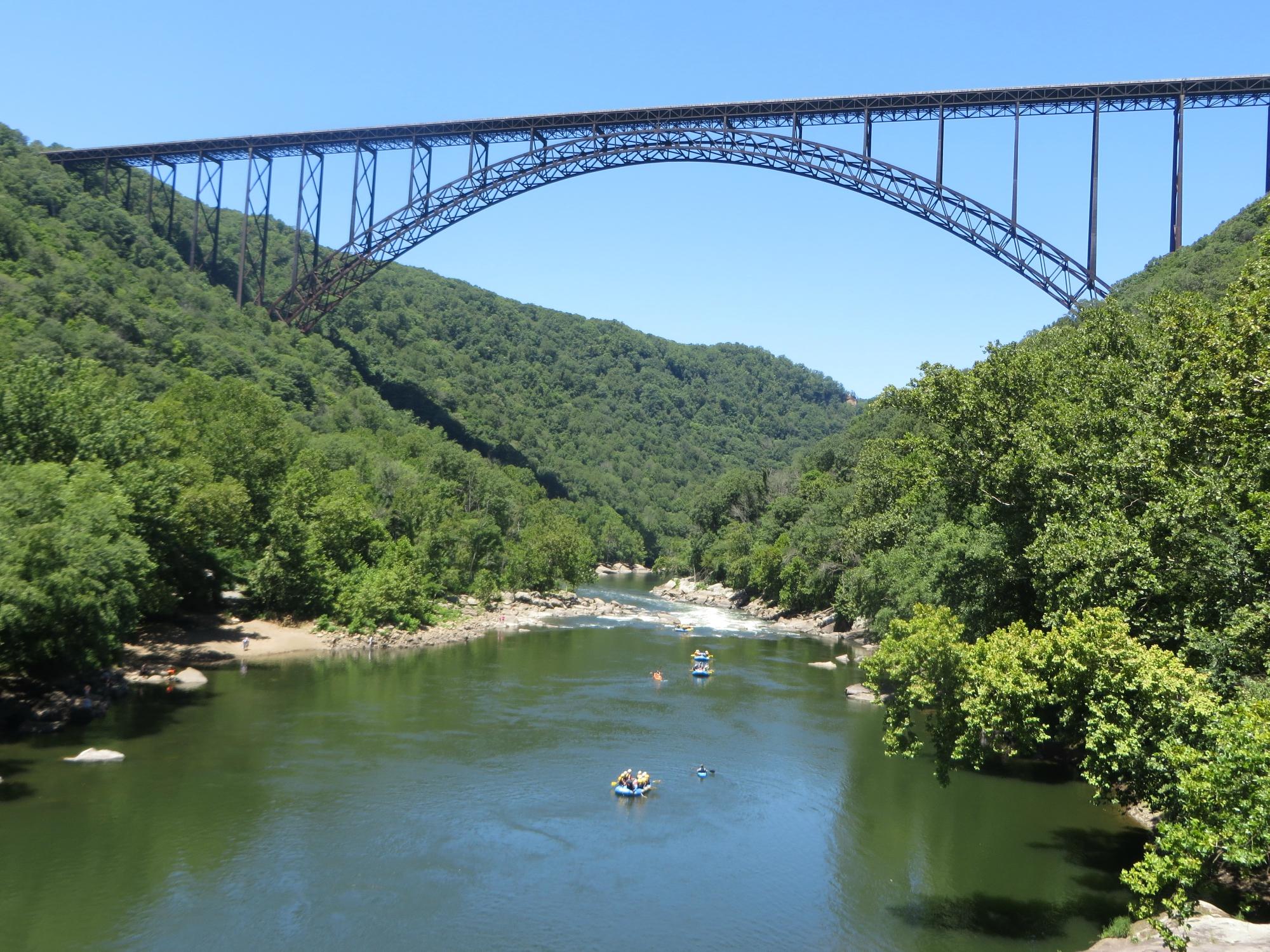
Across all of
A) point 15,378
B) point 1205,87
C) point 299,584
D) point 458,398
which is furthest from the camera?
point 458,398

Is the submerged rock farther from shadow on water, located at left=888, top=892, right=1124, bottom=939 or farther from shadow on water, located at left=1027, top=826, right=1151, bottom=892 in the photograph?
shadow on water, located at left=888, top=892, right=1124, bottom=939

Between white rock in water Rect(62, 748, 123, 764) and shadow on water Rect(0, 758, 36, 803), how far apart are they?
2.85 ft

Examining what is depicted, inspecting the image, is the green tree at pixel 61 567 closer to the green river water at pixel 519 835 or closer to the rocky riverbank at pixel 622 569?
the green river water at pixel 519 835

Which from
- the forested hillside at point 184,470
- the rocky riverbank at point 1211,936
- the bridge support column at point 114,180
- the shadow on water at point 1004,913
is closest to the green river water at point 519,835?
the shadow on water at point 1004,913

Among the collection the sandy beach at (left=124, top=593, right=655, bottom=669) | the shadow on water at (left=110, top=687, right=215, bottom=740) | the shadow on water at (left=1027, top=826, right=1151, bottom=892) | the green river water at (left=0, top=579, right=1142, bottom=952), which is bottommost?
the green river water at (left=0, top=579, right=1142, bottom=952)

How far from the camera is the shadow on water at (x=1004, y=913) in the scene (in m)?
17.5

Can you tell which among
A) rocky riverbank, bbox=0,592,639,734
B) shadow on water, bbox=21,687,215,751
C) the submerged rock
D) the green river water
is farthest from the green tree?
the submerged rock

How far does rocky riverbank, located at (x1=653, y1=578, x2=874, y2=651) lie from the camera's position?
5297cm

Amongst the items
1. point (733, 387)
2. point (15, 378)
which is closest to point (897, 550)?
point (15, 378)

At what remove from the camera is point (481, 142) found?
5859 cm

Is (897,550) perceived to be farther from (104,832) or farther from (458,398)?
(458,398)

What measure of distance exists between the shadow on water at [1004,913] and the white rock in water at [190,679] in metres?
24.1

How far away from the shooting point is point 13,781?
875 inches

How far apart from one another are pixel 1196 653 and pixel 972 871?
20.7 ft
